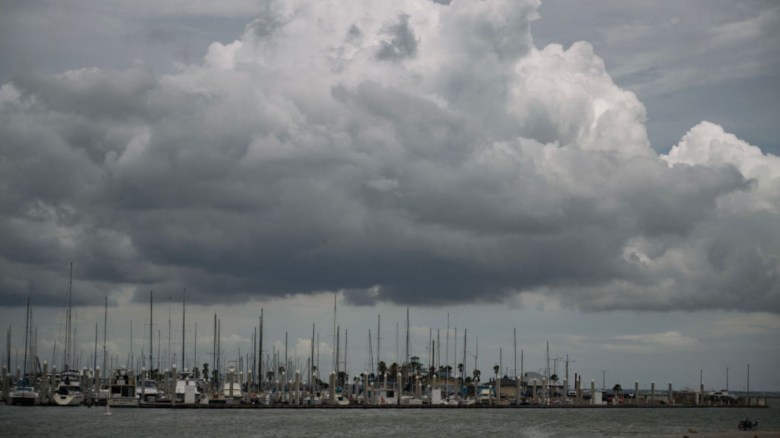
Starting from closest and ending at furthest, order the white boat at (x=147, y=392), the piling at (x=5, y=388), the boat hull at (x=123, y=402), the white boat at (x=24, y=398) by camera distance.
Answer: the boat hull at (x=123, y=402) < the white boat at (x=24, y=398) < the white boat at (x=147, y=392) < the piling at (x=5, y=388)

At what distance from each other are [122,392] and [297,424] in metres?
50.5

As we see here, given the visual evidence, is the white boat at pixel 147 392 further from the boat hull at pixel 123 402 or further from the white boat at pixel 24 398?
the white boat at pixel 24 398

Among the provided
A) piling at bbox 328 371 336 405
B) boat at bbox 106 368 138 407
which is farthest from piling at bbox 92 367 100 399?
piling at bbox 328 371 336 405

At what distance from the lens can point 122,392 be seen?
17738 centimetres

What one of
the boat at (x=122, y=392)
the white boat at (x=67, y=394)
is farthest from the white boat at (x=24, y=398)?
the boat at (x=122, y=392)

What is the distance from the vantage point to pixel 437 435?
120 m

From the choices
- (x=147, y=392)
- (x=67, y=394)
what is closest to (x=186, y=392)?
(x=147, y=392)

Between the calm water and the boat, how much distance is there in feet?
11.3

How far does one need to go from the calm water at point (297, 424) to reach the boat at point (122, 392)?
3457 mm

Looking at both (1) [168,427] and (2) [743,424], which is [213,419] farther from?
(2) [743,424]

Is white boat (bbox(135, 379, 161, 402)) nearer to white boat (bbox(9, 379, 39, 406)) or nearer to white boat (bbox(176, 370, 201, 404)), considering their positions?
white boat (bbox(176, 370, 201, 404))

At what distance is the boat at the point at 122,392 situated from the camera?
566 feet

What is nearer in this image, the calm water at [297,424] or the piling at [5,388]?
the calm water at [297,424]

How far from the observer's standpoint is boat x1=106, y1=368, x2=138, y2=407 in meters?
173
